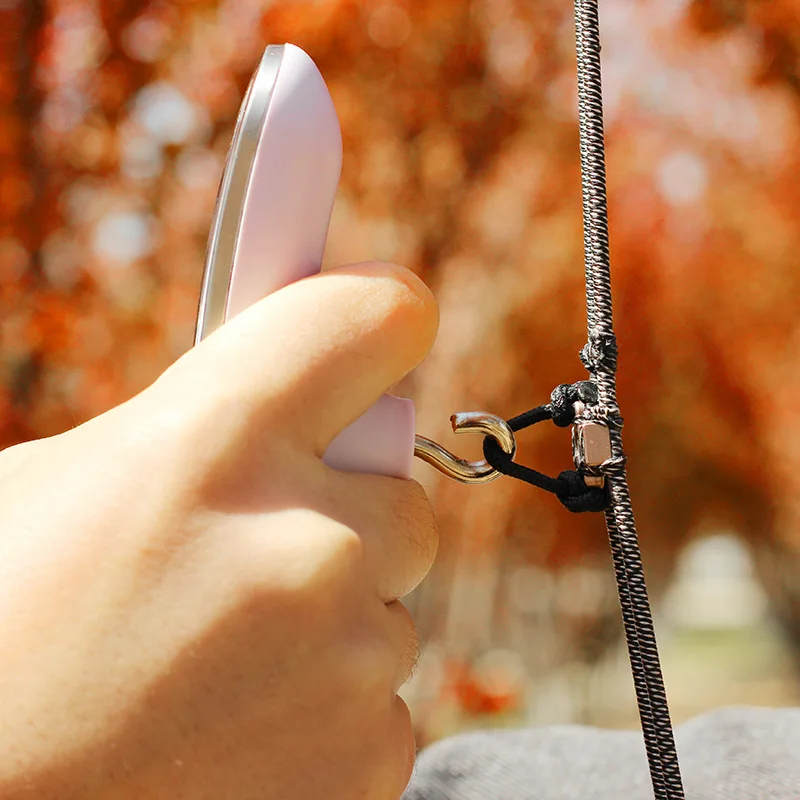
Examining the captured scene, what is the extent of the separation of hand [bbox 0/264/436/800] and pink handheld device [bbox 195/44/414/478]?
0.02 metres

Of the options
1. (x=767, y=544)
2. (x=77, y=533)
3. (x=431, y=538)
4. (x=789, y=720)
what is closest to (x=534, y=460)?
(x=767, y=544)

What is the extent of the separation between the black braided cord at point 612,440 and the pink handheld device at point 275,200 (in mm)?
126

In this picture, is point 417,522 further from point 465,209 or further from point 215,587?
point 465,209

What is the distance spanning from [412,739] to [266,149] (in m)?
0.24

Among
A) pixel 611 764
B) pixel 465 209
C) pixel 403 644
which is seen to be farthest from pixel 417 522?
pixel 465 209

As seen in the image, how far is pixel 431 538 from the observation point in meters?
0.37

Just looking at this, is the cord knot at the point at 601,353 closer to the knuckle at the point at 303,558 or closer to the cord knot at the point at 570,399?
the cord knot at the point at 570,399

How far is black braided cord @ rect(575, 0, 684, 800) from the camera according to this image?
413 millimetres

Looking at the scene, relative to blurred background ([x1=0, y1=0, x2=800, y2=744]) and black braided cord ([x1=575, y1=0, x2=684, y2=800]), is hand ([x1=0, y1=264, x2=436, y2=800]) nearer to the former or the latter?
black braided cord ([x1=575, y1=0, x2=684, y2=800])

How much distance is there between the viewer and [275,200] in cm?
34

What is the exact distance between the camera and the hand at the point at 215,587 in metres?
0.27

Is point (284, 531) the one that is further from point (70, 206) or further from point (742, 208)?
point (742, 208)

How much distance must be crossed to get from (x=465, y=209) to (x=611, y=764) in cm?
135

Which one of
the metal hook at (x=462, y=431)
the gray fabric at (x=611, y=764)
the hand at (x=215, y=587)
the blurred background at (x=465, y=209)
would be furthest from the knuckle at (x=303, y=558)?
the blurred background at (x=465, y=209)
